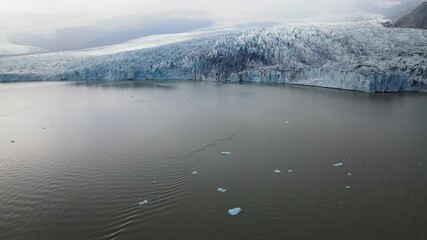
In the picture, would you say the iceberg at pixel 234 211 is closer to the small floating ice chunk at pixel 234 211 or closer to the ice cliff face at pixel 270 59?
the small floating ice chunk at pixel 234 211

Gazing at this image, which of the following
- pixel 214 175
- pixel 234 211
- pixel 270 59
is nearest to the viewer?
pixel 234 211

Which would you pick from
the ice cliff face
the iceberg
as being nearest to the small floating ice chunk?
the iceberg

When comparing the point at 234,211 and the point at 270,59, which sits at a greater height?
the point at 270,59

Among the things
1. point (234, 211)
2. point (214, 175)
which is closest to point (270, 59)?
point (214, 175)

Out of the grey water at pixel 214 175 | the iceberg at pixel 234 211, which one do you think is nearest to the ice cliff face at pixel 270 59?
the grey water at pixel 214 175

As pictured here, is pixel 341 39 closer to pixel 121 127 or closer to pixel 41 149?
pixel 121 127

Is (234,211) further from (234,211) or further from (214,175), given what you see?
(214,175)

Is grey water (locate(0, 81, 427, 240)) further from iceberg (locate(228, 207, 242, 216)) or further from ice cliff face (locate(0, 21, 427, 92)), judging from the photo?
ice cliff face (locate(0, 21, 427, 92))
